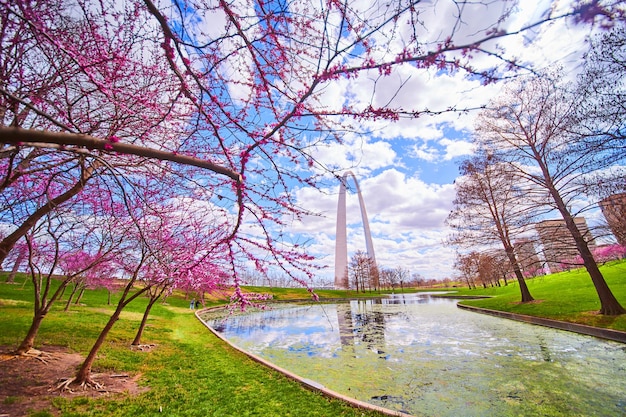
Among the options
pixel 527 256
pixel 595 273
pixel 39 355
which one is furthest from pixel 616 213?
pixel 39 355

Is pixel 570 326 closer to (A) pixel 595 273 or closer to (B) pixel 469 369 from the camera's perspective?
(A) pixel 595 273

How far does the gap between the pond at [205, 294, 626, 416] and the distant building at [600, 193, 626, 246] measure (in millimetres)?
3300

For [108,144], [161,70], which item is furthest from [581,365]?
[161,70]

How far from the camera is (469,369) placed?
20.5 feet

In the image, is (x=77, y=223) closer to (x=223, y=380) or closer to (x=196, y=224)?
(x=196, y=224)

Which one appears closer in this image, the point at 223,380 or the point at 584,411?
the point at 584,411

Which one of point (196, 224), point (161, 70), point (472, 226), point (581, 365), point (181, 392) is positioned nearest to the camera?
point (161, 70)

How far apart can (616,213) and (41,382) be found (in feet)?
51.0

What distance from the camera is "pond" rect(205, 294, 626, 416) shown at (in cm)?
445

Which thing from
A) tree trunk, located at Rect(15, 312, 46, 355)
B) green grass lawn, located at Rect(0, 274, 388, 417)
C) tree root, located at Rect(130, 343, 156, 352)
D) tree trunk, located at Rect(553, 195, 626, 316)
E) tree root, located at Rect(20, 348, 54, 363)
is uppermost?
tree trunk, located at Rect(553, 195, 626, 316)

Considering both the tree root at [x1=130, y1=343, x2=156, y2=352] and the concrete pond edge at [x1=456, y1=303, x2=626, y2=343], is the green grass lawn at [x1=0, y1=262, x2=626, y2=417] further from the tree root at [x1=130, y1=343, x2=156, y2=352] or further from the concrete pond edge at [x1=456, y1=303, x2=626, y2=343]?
the concrete pond edge at [x1=456, y1=303, x2=626, y2=343]

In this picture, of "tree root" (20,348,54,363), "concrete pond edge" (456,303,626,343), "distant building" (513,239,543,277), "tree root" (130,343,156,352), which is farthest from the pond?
"tree root" (20,348,54,363)

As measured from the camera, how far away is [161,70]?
4062 millimetres

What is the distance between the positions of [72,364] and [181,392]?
11.1 ft
